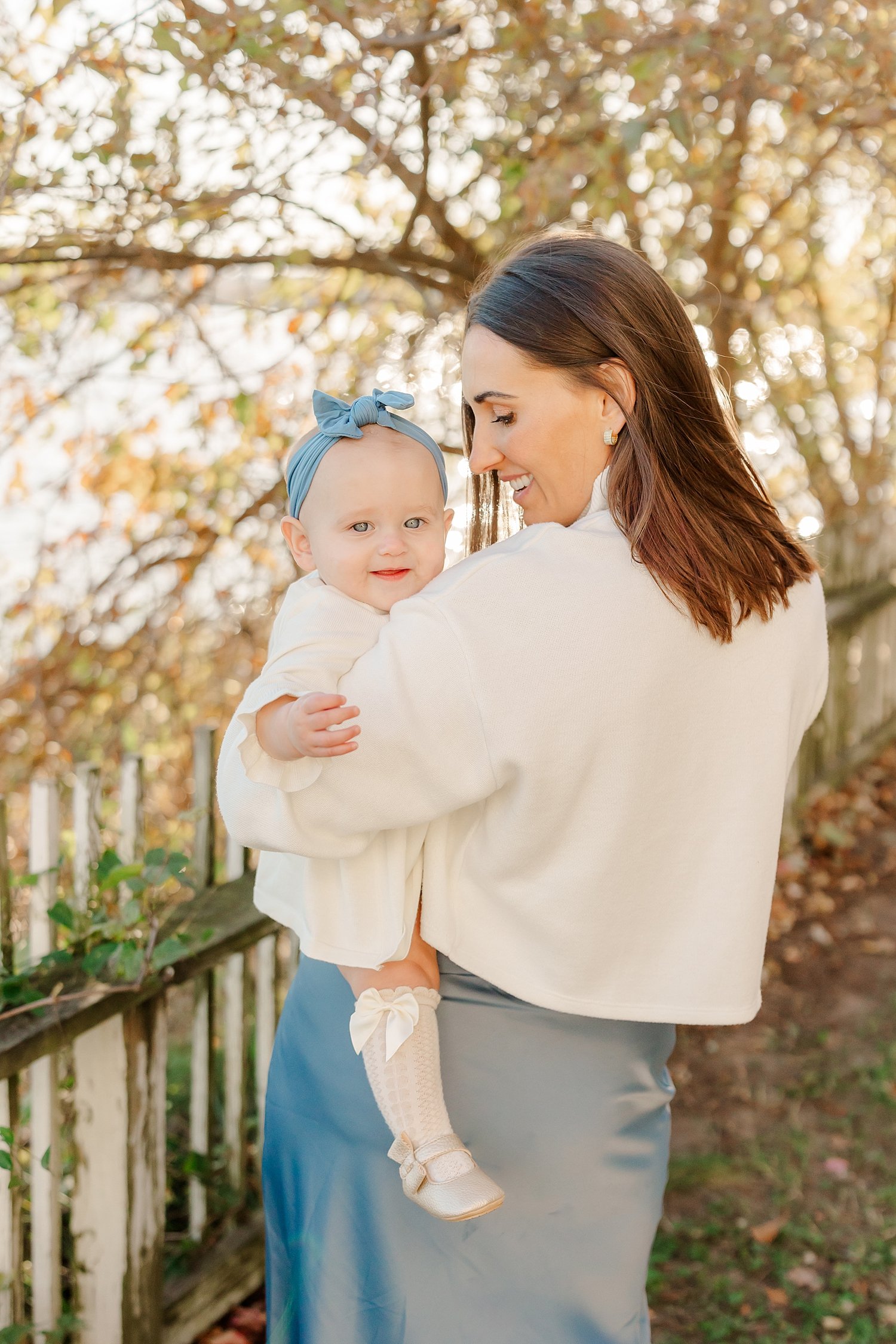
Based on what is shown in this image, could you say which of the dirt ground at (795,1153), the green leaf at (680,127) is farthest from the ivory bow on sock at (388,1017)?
the green leaf at (680,127)

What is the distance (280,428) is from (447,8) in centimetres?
134

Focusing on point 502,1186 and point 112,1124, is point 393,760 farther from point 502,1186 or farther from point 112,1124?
point 112,1124

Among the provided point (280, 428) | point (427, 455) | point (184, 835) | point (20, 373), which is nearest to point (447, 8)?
point (280, 428)

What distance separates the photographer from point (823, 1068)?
13.2ft

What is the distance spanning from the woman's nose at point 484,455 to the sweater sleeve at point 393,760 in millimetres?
384

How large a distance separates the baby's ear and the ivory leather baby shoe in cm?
81

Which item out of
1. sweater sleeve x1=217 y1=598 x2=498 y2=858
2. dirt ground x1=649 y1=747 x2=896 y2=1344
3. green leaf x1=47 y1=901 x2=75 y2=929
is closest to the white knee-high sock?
sweater sleeve x1=217 y1=598 x2=498 y2=858

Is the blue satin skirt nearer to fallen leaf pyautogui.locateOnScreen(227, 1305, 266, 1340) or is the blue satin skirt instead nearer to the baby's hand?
the baby's hand

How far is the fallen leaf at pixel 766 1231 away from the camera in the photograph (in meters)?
3.20

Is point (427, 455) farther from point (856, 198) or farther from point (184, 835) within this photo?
point (856, 198)

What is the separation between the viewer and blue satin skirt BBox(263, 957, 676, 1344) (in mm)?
1701

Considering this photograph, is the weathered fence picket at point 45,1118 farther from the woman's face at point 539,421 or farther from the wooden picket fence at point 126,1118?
the woman's face at point 539,421

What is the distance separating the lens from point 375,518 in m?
1.70

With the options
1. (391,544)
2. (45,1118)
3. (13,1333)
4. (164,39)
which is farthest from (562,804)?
(164,39)
